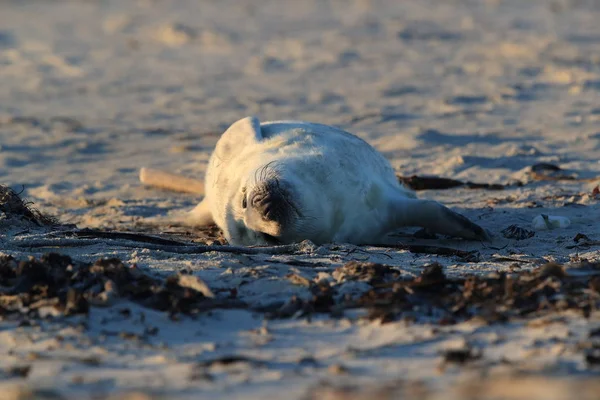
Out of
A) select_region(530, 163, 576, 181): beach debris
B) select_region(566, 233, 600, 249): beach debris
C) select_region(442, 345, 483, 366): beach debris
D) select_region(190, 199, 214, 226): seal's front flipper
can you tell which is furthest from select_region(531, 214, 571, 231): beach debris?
select_region(442, 345, 483, 366): beach debris

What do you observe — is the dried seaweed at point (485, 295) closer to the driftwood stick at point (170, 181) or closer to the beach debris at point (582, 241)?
the beach debris at point (582, 241)

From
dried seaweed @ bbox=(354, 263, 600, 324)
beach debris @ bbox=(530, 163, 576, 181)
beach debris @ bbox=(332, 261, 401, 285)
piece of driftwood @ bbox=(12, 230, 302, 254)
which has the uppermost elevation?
piece of driftwood @ bbox=(12, 230, 302, 254)

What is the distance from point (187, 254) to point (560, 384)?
278cm

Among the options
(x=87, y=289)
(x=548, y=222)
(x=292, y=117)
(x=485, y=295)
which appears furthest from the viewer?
(x=292, y=117)

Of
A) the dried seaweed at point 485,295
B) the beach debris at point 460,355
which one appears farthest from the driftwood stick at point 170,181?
the beach debris at point 460,355

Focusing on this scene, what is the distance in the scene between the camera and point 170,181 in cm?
820

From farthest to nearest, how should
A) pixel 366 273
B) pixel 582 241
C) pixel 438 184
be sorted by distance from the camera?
pixel 438 184
pixel 582 241
pixel 366 273

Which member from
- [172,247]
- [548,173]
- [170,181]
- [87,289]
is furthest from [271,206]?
[548,173]

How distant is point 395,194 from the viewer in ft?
21.0

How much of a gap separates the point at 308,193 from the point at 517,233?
1309mm

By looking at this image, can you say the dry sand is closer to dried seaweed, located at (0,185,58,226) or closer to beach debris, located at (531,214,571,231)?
beach debris, located at (531,214,571,231)

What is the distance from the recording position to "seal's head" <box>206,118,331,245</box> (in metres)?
5.57

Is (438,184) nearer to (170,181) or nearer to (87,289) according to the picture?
(170,181)

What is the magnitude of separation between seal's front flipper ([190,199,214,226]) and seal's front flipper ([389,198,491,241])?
1.35 meters
